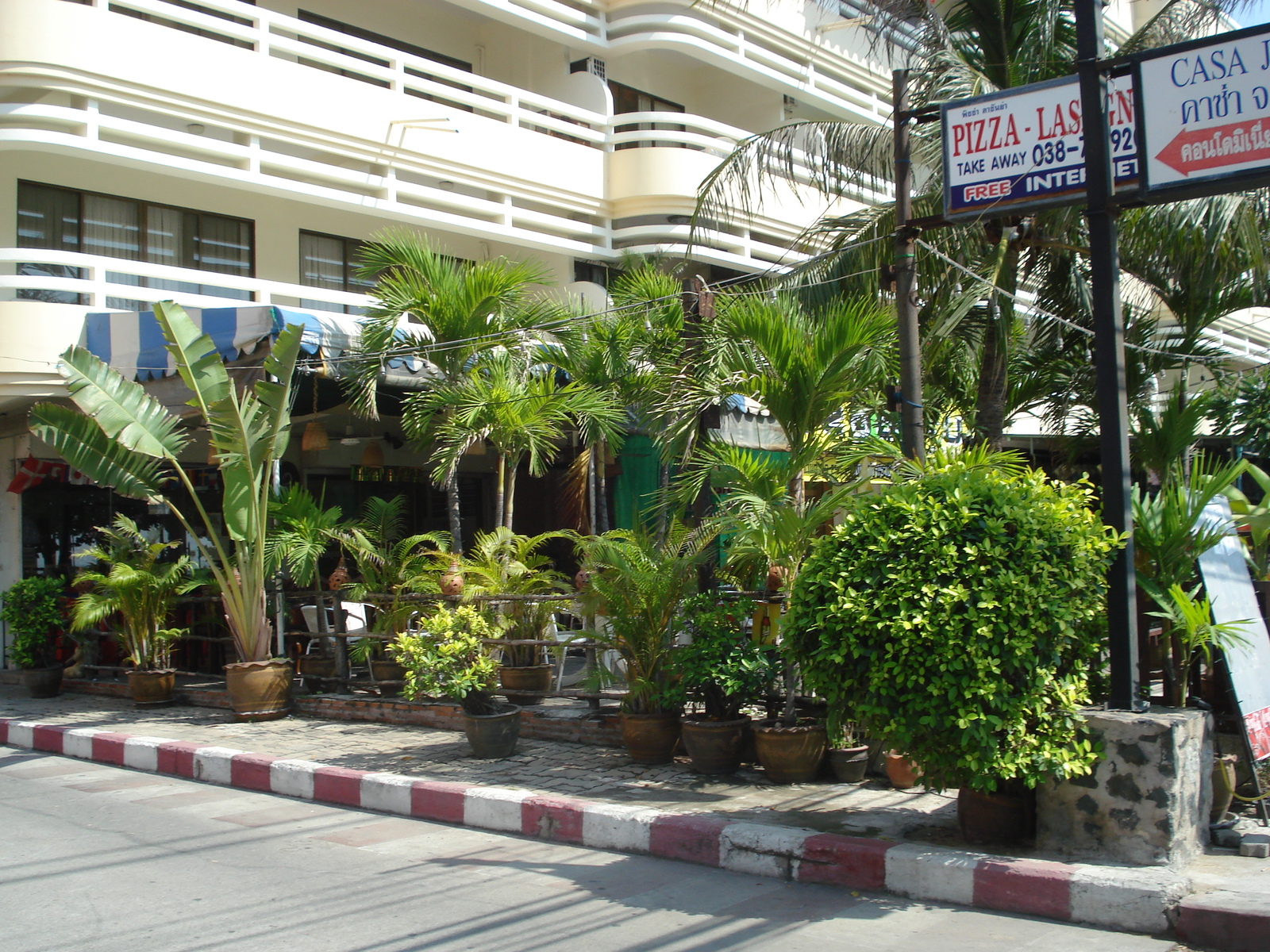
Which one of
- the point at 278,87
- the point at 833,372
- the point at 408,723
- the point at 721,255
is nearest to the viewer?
the point at 833,372

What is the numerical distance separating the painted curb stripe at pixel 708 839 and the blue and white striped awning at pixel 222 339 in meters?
4.04

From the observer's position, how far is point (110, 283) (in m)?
12.8

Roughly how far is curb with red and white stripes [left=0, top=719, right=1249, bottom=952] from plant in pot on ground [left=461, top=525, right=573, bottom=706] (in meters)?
2.07

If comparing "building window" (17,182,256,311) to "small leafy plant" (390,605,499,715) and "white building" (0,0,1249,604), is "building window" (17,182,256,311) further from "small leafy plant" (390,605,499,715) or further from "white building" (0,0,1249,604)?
"small leafy plant" (390,605,499,715)

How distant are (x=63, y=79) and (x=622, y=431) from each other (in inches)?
292

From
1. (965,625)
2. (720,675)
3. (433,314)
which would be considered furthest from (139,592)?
(965,625)

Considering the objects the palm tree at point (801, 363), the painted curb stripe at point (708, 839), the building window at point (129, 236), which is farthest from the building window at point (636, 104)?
the painted curb stripe at point (708, 839)

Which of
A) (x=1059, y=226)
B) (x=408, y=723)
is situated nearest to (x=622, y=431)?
(x=408, y=723)

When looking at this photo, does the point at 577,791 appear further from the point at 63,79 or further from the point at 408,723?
the point at 63,79

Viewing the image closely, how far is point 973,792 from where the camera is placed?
5578 millimetres

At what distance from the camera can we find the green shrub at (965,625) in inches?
202

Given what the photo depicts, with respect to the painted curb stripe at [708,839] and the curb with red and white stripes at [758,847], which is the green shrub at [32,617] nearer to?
the painted curb stripe at [708,839]

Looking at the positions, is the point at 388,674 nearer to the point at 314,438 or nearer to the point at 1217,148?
the point at 314,438

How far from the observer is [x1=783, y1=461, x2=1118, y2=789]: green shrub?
5.12m
